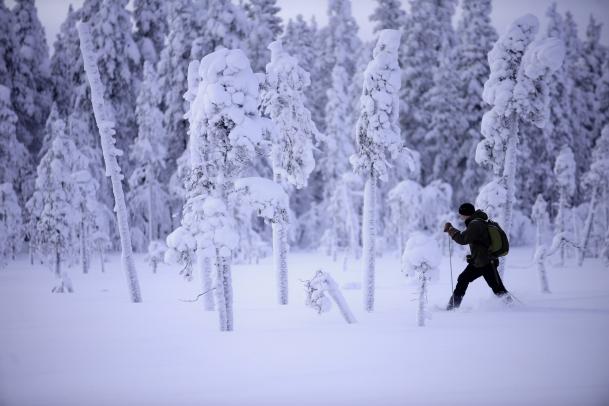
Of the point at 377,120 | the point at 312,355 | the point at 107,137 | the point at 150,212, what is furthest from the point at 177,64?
the point at 312,355

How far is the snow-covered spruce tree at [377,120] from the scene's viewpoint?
13461 millimetres

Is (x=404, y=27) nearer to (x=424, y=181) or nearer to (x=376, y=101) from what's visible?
(x=424, y=181)

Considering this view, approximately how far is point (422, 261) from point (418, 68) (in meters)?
29.3

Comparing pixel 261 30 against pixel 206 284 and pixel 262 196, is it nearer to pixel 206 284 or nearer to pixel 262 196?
pixel 206 284

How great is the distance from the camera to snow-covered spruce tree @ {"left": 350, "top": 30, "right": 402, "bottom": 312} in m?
13.5

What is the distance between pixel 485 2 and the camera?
35.7 meters

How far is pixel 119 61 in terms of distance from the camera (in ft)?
104

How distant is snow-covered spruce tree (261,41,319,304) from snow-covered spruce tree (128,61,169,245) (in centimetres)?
1780

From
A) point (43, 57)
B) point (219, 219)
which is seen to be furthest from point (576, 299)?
point (43, 57)

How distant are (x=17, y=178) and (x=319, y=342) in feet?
96.6

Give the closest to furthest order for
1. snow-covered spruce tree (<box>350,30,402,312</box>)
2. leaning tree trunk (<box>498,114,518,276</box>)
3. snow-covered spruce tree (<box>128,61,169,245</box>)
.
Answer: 1. leaning tree trunk (<box>498,114,518,276</box>)
2. snow-covered spruce tree (<box>350,30,402,312</box>)
3. snow-covered spruce tree (<box>128,61,169,245</box>)

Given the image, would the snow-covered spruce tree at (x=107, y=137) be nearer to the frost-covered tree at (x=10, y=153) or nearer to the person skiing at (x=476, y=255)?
the person skiing at (x=476, y=255)

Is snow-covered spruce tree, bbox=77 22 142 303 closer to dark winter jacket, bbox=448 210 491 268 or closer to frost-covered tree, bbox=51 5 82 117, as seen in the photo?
dark winter jacket, bbox=448 210 491 268

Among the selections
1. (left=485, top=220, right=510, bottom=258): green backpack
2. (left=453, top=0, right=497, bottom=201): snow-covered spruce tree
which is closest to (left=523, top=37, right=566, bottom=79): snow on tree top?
(left=485, top=220, right=510, bottom=258): green backpack
